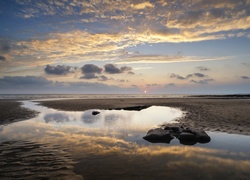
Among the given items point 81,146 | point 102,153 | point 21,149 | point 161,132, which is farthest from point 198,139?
point 21,149

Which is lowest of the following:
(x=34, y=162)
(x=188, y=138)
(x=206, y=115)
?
(x=34, y=162)

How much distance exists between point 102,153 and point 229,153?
6.81 meters

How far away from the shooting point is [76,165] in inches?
357

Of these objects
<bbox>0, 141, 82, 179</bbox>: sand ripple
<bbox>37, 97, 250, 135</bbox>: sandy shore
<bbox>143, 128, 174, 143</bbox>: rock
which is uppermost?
<bbox>37, 97, 250, 135</bbox>: sandy shore

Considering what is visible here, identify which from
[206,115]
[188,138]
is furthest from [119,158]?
[206,115]

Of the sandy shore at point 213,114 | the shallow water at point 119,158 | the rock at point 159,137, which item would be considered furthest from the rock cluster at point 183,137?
the sandy shore at point 213,114

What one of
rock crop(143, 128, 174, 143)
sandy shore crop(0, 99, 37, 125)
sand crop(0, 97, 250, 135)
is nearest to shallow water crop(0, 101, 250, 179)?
rock crop(143, 128, 174, 143)

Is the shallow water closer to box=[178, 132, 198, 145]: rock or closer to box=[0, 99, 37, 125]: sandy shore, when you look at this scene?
box=[178, 132, 198, 145]: rock

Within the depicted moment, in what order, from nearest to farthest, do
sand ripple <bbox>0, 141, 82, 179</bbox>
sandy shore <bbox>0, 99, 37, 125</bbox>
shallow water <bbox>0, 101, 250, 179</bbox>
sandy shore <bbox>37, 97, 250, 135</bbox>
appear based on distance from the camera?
sand ripple <bbox>0, 141, 82, 179</bbox>, shallow water <bbox>0, 101, 250, 179</bbox>, sandy shore <bbox>37, 97, 250, 135</bbox>, sandy shore <bbox>0, 99, 37, 125</bbox>

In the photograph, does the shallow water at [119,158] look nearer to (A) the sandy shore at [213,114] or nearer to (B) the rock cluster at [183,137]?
(B) the rock cluster at [183,137]

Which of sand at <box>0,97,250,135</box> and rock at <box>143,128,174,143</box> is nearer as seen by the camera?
rock at <box>143,128,174,143</box>

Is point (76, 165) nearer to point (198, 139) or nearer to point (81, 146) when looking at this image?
point (81, 146)

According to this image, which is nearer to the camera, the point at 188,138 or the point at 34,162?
the point at 34,162

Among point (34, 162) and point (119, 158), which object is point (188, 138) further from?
point (34, 162)
